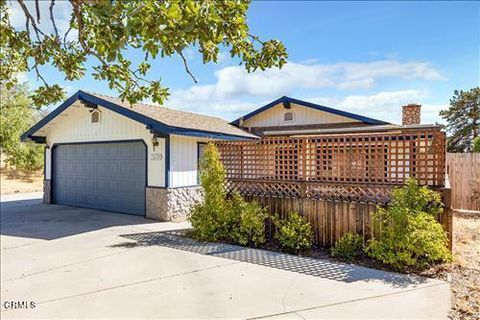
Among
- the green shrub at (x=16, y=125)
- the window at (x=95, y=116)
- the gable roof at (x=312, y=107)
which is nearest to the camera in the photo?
the window at (x=95, y=116)

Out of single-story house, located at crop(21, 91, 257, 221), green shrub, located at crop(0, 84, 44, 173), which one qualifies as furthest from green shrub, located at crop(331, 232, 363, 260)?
green shrub, located at crop(0, 84, 44, 173)

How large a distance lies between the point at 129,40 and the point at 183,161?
7852 millimetres

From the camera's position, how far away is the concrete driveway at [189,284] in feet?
13.0

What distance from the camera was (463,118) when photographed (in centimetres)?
2670

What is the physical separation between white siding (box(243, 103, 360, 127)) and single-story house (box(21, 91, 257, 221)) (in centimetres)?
272

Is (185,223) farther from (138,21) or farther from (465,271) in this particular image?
(138,21)

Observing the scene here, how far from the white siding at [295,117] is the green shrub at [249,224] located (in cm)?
809

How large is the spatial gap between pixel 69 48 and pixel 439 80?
1527 cm

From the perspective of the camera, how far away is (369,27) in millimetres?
11602

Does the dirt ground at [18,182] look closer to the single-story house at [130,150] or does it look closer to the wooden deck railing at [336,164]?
the single-story house at [130,150]

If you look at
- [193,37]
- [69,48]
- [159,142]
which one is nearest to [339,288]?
[193,37]

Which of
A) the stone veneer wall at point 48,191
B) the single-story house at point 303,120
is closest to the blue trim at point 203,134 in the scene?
the single-story house at point 303,120

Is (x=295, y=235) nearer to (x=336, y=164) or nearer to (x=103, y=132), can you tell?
(x=336, y=164)

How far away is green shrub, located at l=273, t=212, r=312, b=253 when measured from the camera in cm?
649
